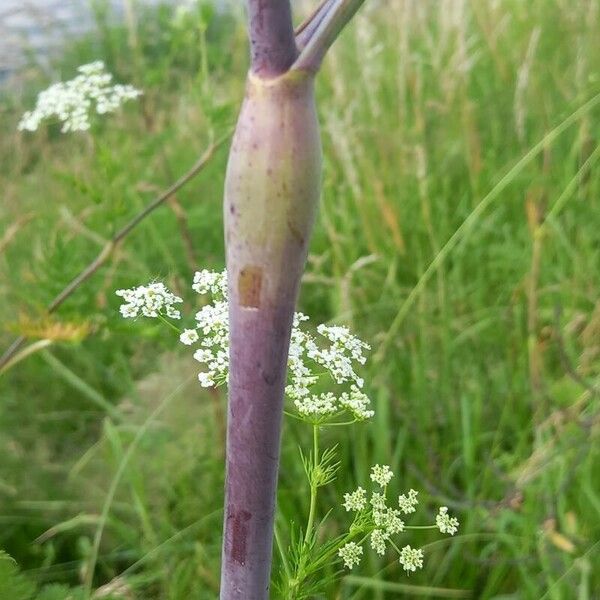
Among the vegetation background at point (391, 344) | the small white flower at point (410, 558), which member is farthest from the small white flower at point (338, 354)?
the vegetation background at point (391, 344)

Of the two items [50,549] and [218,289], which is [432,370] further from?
[218,289]

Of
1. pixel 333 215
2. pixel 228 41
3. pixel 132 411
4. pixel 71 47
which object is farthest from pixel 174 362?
pixel 71 47

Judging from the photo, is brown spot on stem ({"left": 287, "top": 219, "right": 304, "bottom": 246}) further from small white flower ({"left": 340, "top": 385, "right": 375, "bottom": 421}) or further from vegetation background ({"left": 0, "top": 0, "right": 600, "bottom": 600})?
vegetation background ({"left": 0, "top": 0, "right": 600, "bottom": 600})

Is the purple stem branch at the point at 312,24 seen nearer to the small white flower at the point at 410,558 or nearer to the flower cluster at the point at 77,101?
the small white flower at the point at 410,558

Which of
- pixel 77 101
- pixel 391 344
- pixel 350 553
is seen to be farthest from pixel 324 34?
pixel 391 344

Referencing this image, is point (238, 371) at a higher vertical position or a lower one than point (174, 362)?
lower

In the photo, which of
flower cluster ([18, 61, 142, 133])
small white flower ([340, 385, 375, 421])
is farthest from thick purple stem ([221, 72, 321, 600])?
flower cluster ([18, 61, 142, 133])
